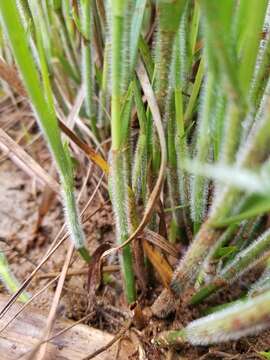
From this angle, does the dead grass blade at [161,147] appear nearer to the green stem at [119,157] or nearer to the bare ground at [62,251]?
the green stem at [119,157]

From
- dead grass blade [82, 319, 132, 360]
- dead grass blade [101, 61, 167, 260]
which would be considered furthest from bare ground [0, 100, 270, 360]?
dead grass blade [101, 61, 167, 260]

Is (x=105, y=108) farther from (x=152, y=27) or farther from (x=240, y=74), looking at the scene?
(x=240, y=74)

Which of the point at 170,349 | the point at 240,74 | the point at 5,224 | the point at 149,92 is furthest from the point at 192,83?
the point at 5,224

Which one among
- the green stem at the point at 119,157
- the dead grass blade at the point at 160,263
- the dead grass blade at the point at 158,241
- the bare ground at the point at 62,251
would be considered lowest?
the bare ground at the point at 62,251

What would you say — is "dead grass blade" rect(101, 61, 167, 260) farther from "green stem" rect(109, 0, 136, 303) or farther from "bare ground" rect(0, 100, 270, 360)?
"bare ground" rect(0, 100, 270, 360)

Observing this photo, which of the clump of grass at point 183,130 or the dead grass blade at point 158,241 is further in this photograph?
the dead grass blade at point 158,241

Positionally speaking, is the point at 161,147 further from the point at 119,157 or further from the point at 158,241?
the point at 158,241

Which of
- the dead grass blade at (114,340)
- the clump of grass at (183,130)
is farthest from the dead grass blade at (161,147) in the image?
the dead grass blade at (114,340)

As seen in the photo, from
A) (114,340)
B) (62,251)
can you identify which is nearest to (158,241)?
(114,340)

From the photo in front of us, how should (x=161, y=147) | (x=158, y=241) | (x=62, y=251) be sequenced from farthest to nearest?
1. (x=62, y=251)
2. (x=158, y=241)
3. (x=161, y=147)
